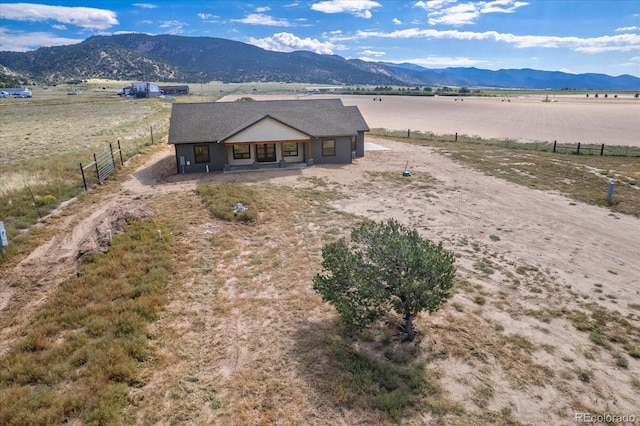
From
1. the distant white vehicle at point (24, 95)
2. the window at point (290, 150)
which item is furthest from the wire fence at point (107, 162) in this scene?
the distant white vehicle at point (24, 95)

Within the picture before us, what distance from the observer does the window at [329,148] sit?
30873 mm

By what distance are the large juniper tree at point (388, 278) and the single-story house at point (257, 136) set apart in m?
20.6

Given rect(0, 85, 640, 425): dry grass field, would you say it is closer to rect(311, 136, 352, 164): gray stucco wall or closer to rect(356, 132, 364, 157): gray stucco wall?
rect(311, 136, 352, 164): gray stucco wall

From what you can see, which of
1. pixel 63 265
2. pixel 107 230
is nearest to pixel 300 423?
pixel 63 265

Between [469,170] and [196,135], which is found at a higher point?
[196,135]

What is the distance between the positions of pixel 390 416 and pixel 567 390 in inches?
155

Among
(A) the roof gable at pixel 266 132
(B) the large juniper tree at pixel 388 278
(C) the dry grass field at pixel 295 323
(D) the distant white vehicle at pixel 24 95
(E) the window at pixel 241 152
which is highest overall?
(D) the distant white vehicle at pixel 24 95

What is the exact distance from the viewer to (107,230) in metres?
15.7

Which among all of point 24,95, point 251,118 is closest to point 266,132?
point 251,118

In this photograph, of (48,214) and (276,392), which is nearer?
(276,392)

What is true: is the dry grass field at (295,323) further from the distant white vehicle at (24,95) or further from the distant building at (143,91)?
the distant white vehicle at (24,95)

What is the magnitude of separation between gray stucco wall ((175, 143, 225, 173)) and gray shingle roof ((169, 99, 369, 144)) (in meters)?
0.70

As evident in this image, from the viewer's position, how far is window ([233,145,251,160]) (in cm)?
2928

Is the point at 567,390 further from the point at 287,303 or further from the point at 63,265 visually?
the point at 63,265
